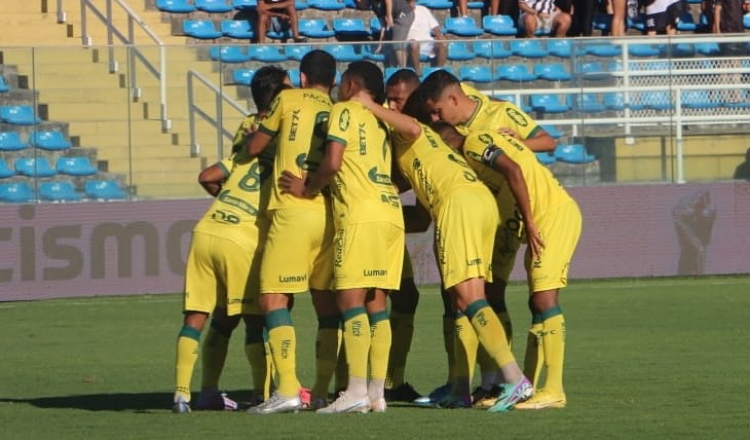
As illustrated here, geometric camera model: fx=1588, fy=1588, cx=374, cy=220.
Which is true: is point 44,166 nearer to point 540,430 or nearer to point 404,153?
point 404,153

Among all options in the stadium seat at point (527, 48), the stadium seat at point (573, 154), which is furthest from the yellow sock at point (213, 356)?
the stadium seat at point (527, 48)

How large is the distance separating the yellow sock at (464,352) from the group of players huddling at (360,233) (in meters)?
0.01

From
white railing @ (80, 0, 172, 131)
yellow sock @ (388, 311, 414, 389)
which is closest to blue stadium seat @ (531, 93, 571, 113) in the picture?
white railing @ (80, 0, 172, 131)

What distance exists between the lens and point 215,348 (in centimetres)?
998

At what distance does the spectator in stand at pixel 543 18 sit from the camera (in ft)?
79.4

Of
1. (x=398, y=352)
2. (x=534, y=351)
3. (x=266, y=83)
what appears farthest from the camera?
(x=398, y=352)

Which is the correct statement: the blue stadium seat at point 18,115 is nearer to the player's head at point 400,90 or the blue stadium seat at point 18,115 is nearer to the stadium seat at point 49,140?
the stadium seat at point 49,140

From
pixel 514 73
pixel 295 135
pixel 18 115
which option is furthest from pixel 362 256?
pixel 514 73

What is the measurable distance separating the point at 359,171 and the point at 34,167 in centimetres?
1009

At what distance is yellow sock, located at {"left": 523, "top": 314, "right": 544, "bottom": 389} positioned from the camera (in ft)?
31.8

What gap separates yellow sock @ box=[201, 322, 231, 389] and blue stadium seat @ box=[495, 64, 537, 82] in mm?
10677

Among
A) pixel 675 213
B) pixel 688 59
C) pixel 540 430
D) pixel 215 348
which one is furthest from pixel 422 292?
pixel 540 430

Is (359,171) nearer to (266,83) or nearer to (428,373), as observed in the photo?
(266,83)

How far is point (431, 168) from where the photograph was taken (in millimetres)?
9617
